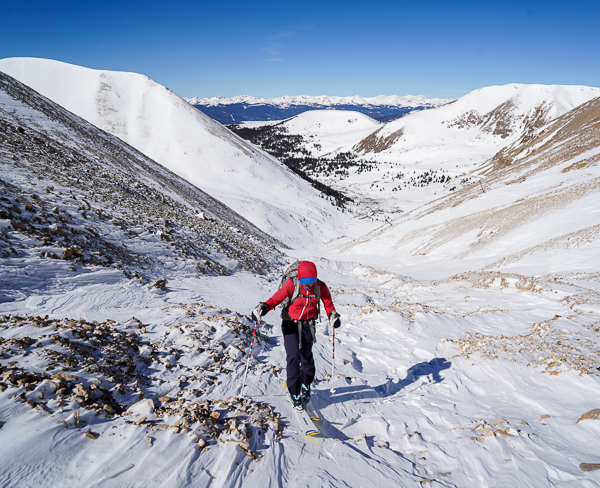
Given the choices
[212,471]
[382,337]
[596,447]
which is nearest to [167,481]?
[212,471]

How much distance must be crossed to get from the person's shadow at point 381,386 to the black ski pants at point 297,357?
0.94 metres

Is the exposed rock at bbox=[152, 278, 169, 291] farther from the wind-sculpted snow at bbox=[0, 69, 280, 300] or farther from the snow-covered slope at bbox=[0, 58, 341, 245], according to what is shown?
the snow-covered slope at bbox=[0, 58, 341, 245]

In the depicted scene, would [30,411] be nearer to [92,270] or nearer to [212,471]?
[212,471]

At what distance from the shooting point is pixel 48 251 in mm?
8219

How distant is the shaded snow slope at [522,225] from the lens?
17.2 m

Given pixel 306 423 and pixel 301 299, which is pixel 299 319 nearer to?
pixel 301 299

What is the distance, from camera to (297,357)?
5.14 metres

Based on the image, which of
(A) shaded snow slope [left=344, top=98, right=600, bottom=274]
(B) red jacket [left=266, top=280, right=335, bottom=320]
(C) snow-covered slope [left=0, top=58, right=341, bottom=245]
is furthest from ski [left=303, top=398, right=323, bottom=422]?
(C) snow-covered slope [left=0, top=58, right=341, bottom=245]

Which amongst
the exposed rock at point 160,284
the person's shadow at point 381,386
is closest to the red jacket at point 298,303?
the person's shadow at point 381,386

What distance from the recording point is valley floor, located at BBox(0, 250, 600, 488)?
11.4ft

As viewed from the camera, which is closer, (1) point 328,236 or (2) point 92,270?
(2) point 92,270

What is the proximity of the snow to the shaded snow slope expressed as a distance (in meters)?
5.61

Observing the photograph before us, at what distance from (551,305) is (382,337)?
6.20 meters

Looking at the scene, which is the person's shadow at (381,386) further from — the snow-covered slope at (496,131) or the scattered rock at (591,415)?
the snow-covered slope at (496,131)
